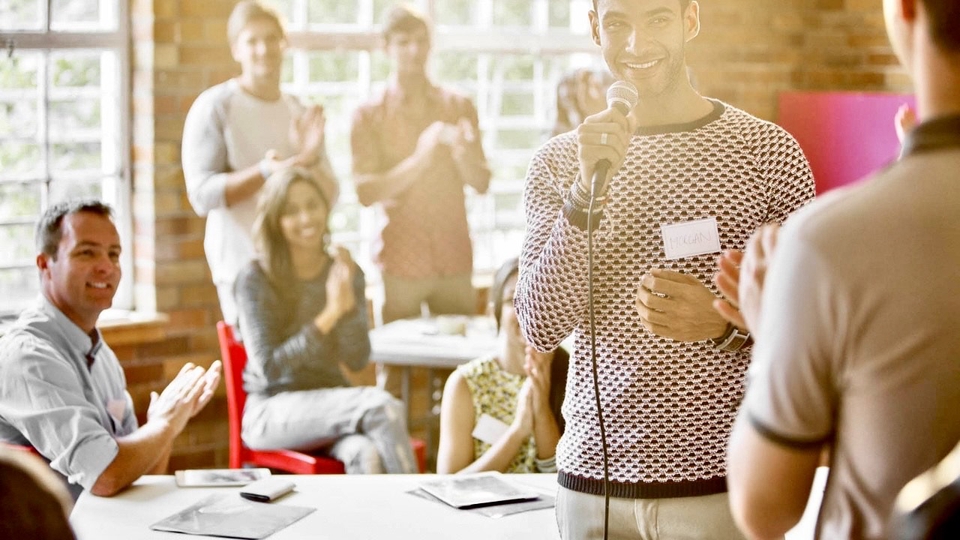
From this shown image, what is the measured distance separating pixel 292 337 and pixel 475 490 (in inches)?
63.3

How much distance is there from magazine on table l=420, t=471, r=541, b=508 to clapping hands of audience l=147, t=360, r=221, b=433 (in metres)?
0.68

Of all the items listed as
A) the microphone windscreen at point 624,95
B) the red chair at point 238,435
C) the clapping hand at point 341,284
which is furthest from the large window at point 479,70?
the microphone windscreen at point 624,95

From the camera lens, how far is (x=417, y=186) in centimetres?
526

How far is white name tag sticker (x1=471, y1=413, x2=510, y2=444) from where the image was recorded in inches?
138

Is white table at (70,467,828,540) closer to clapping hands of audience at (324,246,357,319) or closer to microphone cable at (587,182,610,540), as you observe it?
microphone cable at (587,182,610,540)

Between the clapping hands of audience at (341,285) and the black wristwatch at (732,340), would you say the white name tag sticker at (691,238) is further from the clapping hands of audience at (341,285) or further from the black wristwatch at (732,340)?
the clapping hands of audience at (341,285)

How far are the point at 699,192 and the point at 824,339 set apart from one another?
73 centimetres

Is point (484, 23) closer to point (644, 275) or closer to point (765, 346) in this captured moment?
point (644, 275)

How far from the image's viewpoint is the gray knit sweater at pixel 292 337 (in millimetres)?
4176

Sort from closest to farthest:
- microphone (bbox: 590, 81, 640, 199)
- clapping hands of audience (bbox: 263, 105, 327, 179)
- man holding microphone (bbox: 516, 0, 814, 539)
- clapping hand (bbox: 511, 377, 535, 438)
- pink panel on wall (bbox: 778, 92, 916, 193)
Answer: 1. microphone (bbox: 590, 81, 640, 199)
2. man holding microphone (bbox: 516, 0, 814, 539)
3. clapping hand (bbox: 511, 377, 535, 438)
4. clapping hands of audience (bbox: 263, 105, 327, 179)
5. pink panel on wall (bbox: 778, 92, 916, 193)

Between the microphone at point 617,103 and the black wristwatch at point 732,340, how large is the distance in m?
0.29

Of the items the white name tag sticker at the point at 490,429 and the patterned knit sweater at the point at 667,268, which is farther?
the white name tag sticker at the point at 490,429

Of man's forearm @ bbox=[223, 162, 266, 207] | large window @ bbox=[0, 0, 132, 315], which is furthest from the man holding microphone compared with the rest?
large window @ bbox=[0, 0, 132, 315]

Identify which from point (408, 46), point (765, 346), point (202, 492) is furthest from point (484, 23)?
point (765, 346)
